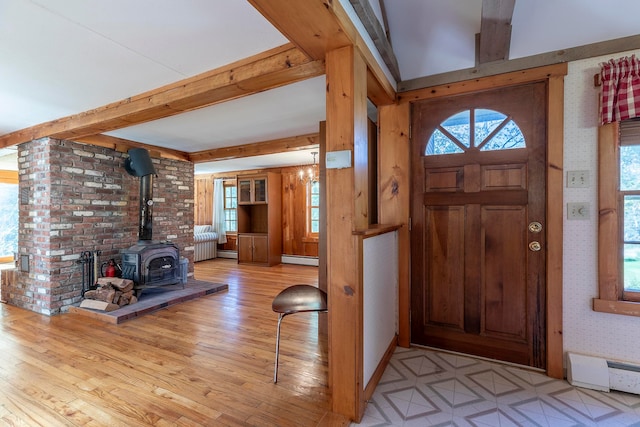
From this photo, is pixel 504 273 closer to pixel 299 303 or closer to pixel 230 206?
pixel 299 303

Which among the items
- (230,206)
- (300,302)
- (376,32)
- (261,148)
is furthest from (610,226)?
(230,206)

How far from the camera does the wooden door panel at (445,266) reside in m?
2.38

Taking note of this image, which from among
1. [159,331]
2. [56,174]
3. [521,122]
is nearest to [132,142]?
[56,174]

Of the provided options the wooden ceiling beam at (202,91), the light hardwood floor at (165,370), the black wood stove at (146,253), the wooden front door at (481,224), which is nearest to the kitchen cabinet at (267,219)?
the black wood stove at (146,253)

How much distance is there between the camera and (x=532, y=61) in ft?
6.84

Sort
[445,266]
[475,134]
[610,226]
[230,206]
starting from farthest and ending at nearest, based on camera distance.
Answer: [230,206] < [445,266] < [475,134] < [610,226]

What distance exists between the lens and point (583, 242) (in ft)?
6.59

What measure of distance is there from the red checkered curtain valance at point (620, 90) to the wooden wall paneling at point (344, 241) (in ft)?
5.33

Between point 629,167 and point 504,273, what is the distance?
1.04m

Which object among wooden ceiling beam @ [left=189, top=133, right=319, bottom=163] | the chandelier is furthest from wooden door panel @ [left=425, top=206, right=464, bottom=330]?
the chandelier

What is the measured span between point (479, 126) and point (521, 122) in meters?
0.27

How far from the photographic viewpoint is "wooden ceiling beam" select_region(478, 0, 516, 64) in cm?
167

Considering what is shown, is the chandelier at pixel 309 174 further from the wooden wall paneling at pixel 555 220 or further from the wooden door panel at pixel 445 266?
the wooden wall paneling at pixel 555 220

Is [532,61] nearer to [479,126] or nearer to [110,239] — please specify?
[479,126]
